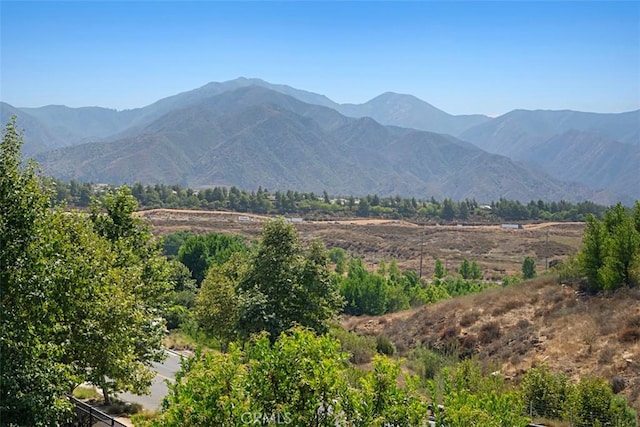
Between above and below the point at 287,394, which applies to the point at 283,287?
below

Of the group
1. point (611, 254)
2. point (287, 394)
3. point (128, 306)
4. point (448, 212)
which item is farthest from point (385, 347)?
point (448, 212)

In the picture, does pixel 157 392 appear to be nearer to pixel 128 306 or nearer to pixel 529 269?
pixel 128 306

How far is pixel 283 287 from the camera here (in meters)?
24.5

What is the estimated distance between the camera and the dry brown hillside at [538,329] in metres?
28.5

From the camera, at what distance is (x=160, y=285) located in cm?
2156

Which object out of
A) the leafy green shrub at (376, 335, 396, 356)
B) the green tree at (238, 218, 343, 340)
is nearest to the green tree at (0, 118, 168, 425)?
the green tree at (238, 218, 343, 340)

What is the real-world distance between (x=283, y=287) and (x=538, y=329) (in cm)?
1710

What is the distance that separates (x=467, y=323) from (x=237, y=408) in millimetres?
31736

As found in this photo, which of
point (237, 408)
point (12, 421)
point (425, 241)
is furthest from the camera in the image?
point (425, 241)

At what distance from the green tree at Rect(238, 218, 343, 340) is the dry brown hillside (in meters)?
11.0

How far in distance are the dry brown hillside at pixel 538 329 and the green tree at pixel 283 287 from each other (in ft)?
36.1

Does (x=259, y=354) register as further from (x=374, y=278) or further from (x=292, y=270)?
(x=374, y=278)

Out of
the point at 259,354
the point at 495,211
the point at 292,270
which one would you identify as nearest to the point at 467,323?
the point at 292,270

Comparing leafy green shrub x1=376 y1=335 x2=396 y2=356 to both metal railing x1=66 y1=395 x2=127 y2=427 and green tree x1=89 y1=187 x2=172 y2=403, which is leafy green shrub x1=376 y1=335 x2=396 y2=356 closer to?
green tree x1=89 y1=187 x2=172 y2=403
